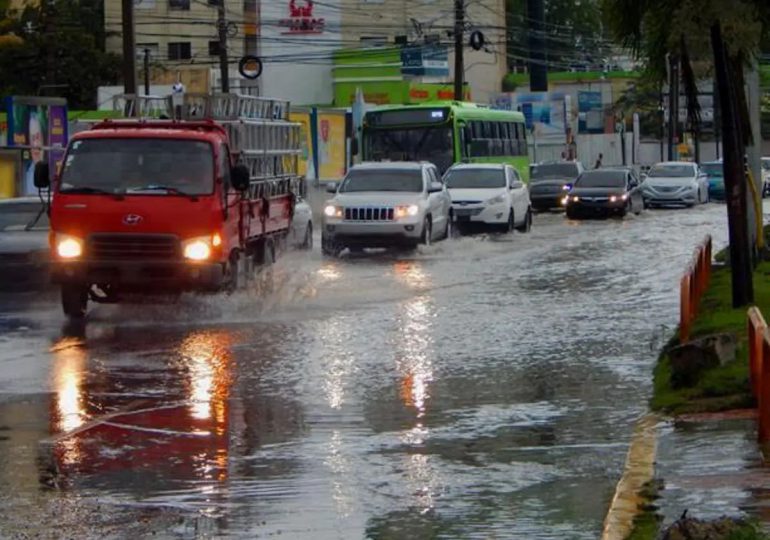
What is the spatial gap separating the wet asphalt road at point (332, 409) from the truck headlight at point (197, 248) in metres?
0.82

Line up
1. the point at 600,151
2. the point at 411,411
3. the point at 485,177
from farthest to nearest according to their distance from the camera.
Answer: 1. the point at 600,151
2. the point at 485,177
3. the point at 411,411

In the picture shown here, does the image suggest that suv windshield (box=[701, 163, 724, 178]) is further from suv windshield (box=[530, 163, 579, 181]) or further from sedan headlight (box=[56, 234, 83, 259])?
sedan headlight (box=[56, 234, 83, 259])

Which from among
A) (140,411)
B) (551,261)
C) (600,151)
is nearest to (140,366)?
(140,411)

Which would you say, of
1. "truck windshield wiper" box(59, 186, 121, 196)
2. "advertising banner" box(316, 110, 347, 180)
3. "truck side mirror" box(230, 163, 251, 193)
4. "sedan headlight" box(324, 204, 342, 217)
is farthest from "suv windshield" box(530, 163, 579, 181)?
"truck windshield wiper" box(59, 186, 121, 196)

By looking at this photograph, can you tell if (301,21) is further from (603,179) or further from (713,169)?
(603,179)

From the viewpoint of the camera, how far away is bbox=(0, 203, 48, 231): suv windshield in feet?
120

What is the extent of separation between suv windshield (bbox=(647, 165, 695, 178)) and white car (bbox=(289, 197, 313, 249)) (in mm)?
24405

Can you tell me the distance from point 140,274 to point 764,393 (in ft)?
32.5

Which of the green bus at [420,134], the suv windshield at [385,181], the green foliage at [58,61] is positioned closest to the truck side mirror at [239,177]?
the suv windshield at [385,181]

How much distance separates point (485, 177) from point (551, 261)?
28.2 feet

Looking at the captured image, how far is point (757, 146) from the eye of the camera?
23.2 metres

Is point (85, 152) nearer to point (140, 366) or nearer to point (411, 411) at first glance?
point (140, 366)

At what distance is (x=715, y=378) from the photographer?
41.0 feet

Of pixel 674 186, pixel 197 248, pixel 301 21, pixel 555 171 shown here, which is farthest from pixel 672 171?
pixel 197 248
